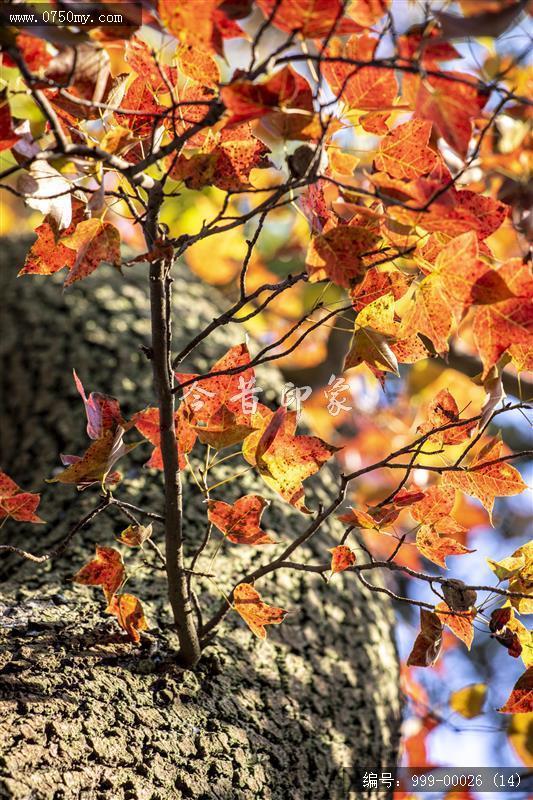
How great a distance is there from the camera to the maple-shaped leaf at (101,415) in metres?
0.71

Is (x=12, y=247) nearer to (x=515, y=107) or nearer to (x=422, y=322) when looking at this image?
(x=515, y=107)

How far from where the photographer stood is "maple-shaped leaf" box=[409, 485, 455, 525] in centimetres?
73

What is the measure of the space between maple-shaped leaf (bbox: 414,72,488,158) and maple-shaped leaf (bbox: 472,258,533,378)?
107 millimetres

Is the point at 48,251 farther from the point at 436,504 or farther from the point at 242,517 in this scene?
the point at 436,504

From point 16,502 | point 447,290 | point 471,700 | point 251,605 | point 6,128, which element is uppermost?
point 6,128

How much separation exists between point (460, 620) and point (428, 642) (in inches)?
1.6

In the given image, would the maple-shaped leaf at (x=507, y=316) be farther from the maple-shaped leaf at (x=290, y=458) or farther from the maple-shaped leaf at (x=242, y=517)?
the maple-shaped leaf at (x=242, y=517)

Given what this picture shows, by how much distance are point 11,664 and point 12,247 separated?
159cm

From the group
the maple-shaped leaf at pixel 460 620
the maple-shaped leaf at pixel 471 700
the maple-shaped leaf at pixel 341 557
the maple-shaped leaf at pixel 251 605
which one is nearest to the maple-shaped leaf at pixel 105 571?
the maple-shaped leaf at pixel 251 605

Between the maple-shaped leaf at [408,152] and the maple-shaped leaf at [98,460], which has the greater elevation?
the maple-shaped leaf at [408,152]

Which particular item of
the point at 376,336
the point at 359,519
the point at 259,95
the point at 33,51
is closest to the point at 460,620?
the point at 359,519

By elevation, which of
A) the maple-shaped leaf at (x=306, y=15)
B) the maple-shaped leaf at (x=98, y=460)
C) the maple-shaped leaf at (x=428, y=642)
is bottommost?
the maple-shaped leaf at (x=428, y=642)

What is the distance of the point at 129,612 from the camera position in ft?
2.55

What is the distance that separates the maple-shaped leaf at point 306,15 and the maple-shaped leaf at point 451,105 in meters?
0.08
